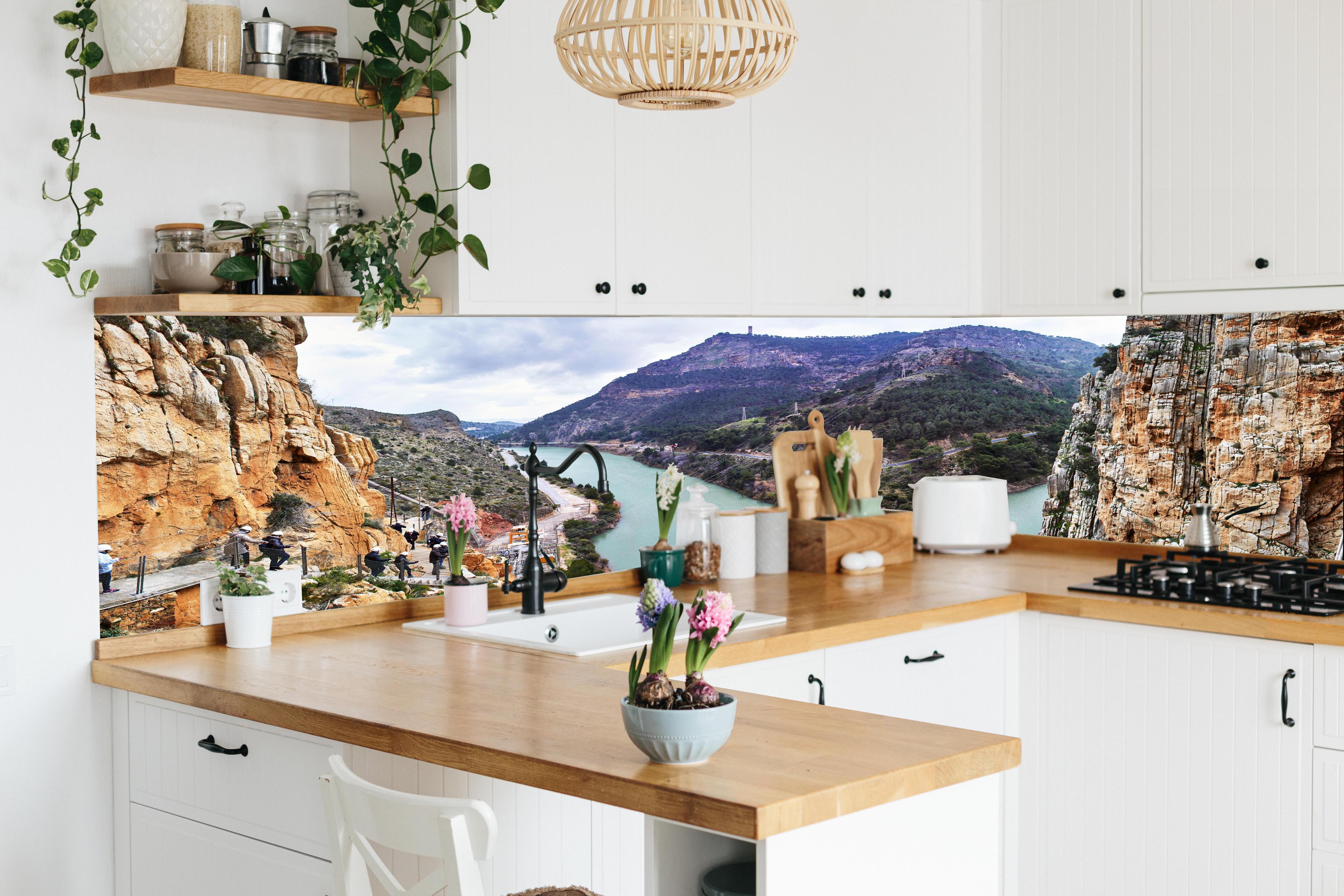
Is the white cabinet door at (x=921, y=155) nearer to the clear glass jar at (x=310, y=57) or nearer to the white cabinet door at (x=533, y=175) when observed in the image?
the white cabinet door at (x=533, y=175)

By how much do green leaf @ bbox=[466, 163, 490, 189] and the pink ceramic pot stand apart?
0.86 metres

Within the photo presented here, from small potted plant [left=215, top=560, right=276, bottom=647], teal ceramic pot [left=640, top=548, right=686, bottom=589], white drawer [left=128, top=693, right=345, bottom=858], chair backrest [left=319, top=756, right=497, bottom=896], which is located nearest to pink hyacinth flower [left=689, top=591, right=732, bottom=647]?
chair backrest [left=319, top=756, right=497, bottom=896]

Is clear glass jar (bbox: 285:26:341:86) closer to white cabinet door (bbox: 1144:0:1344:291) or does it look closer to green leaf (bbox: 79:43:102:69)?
green leaf (bbox: 79:43:102:69)

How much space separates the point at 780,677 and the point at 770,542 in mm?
936

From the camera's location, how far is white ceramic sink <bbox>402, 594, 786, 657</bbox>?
107 inches

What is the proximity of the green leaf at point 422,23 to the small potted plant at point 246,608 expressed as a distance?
1155mm

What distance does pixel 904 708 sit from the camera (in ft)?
9.85

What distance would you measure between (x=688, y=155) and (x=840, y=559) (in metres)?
1.20

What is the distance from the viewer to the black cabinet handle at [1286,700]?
2824 mm

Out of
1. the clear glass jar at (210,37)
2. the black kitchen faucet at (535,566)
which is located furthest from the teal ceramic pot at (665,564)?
the clear glass jar at (210,37)

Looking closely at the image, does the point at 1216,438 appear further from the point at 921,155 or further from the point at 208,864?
the point at 208,864

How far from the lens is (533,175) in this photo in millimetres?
2914

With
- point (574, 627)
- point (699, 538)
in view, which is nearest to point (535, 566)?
point (574, 627)

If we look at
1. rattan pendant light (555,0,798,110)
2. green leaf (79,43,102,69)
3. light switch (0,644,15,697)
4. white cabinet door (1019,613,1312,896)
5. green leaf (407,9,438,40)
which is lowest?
white cabinet door (1019,613,1312,896)
